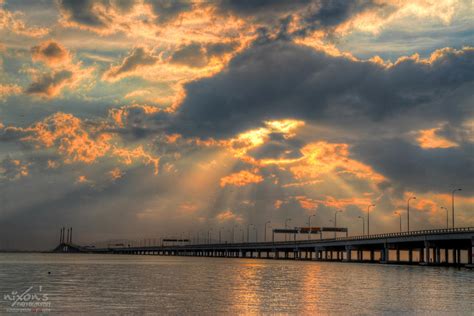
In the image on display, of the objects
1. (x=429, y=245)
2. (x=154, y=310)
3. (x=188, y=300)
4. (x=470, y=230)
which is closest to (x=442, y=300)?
(x=188, y=300)

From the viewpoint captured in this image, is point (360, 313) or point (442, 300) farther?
point (442, 300)

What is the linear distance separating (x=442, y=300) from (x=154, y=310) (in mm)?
29694

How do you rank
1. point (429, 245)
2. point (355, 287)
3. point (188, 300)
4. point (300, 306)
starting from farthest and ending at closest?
point (429, 245)
point (355, 287)
point (188, 300)
point (300, 306)

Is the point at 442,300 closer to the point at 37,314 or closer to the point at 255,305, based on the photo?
the point at 255,305

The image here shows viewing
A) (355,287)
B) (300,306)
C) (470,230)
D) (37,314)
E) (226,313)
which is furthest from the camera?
(470,230)

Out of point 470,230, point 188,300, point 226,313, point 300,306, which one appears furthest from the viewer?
point 470,230

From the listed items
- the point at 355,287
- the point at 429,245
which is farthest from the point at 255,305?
the point at 429,245

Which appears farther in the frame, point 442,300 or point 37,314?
point 442,300

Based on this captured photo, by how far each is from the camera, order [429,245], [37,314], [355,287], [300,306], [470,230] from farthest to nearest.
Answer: [429,245], [470,230], [355,287], [300,306], [37,314]

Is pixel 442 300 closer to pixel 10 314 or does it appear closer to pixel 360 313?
pixel 360 313

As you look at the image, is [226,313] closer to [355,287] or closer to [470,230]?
[355,287]

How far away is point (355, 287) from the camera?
8156 cm

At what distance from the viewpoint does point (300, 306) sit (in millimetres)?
56125

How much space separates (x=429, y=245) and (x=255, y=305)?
392ft
